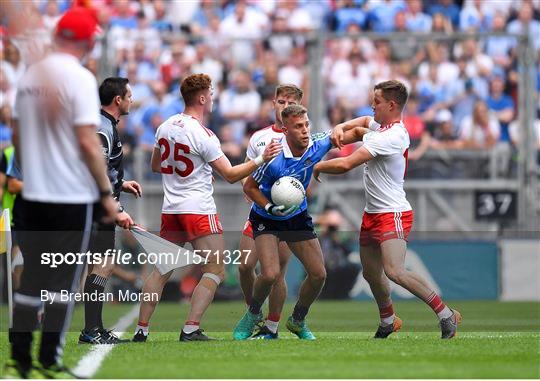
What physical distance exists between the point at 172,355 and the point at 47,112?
8.39 feet

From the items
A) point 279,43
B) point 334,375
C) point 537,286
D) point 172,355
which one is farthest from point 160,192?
point 334,375

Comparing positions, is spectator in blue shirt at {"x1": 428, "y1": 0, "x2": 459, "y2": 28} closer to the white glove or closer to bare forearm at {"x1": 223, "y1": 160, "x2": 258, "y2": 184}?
the white glove

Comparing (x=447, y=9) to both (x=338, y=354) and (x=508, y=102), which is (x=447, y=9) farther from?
(x=338, y=354)

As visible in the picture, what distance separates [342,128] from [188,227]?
1689 millimetres

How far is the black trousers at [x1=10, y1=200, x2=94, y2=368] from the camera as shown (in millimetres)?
8211

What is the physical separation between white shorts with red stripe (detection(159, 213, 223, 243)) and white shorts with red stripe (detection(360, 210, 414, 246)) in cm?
137

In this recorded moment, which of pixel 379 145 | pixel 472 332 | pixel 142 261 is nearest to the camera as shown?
pixel 379 145

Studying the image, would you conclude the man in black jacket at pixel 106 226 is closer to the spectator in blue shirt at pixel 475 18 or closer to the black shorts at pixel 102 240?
the black shorts at pixel 102 240

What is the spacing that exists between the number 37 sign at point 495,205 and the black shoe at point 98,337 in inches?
408

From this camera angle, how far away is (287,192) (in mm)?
11070

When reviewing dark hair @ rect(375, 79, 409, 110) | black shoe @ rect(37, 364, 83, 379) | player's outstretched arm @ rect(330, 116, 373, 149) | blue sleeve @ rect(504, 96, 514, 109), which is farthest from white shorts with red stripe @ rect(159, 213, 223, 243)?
blue sleeve @ rect(504, 96, 514, 109)

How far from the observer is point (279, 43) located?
68.2 ft

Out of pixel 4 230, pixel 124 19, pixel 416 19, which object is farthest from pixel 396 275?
pixel 124 19

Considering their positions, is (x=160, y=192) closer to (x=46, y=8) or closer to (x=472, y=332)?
(x=46, y=8)
